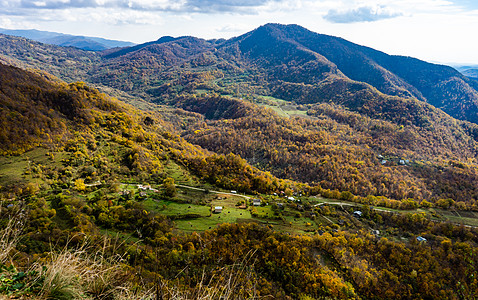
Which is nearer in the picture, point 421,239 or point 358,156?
point 421,239

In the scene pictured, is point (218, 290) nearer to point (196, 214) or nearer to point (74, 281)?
point (74, 281)

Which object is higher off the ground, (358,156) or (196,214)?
(196,214)

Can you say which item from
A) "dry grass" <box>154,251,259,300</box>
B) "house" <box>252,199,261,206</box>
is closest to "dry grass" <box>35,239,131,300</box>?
"dry grass" <box>154,251,259,300</box>

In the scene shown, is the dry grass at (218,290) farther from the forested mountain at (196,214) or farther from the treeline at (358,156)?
the treeline at (358,156)

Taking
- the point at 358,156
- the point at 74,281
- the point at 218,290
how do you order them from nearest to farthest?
the point at 74,281, the point at 218,290, the point at 358,156

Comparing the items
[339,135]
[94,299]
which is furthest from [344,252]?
[339,135]

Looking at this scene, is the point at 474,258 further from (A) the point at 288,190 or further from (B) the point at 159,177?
(B) the point at 159,177

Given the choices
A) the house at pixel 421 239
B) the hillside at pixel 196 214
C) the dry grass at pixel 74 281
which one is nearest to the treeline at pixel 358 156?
the hillside at pixel 196 214

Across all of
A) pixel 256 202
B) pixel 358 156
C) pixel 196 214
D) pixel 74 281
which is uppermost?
pixel 74 281

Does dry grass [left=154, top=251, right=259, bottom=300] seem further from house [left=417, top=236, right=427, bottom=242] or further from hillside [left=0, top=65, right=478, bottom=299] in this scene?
house [left=417, top=236, right=427, bottom=242]

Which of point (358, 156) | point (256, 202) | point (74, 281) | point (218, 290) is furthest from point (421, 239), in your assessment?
point (358, 156)

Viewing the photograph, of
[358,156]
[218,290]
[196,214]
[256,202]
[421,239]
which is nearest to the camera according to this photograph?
[218,290]

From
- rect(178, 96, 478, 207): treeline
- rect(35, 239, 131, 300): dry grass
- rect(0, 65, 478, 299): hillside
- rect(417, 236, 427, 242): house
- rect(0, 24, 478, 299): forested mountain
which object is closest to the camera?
rect(35, 239, 131, 300): dry grass
